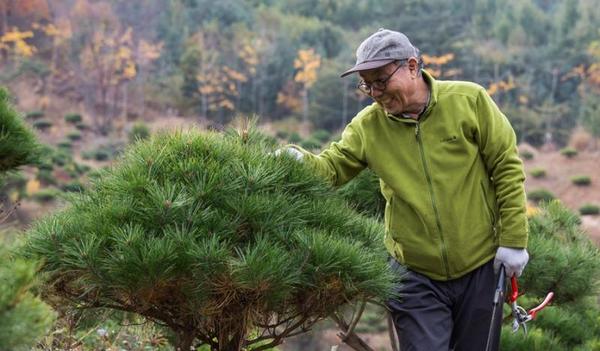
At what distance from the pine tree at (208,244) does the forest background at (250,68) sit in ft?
65.1

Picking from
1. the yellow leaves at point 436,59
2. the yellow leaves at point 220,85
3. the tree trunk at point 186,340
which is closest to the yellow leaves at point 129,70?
the yellow leaves at point 220,85

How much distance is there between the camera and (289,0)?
36969 mm

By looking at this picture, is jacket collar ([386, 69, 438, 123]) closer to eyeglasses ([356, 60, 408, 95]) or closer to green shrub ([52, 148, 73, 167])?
eyeglasses ([356, 60, 408, 95])

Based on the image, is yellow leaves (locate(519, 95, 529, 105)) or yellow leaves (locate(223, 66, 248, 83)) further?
yellow leaves (locate(519, 95, 529, 105))

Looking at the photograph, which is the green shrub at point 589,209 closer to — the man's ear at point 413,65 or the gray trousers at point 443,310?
the gray trousers at point 443,310

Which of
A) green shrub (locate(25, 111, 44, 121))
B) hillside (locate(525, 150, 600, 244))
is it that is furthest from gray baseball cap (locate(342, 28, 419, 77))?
green shrub (locate(25, 111, 44, 121))

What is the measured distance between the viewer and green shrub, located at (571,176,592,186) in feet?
67.5

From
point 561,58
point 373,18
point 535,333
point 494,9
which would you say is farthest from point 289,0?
point 535,333

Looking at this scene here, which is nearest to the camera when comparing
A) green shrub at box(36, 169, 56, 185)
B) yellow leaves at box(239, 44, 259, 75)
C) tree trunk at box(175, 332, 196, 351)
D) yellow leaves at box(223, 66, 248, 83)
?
tree trunk at box(175, 332, 196, 351)

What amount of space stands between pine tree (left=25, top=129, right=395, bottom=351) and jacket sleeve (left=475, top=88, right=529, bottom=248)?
38 cm

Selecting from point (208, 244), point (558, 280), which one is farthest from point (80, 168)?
point (208, 244)

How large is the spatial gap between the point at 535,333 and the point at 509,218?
151cm

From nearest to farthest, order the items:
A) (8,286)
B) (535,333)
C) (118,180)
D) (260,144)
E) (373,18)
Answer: (8,286), (118,180), (260,144), (535,333), (373,18)

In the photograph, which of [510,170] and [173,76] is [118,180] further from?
[173,76]
